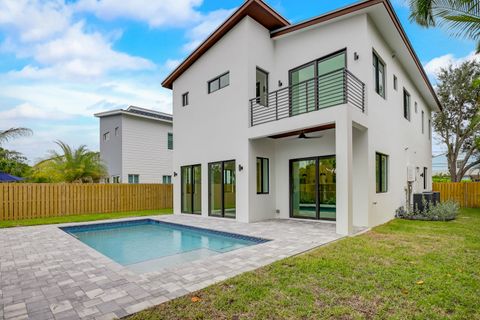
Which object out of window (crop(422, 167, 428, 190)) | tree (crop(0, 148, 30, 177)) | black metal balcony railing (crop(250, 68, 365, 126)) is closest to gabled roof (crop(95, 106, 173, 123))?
tree (crop(0, 148, 30, 177))

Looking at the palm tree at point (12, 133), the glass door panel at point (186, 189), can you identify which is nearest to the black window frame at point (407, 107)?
the glass door panel at point (186, 189)

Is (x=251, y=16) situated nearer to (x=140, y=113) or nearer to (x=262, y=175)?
(x=262, y=175)

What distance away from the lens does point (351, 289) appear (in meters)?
3.95

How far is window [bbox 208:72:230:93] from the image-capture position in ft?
A: 38.2

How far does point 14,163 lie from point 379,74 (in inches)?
944

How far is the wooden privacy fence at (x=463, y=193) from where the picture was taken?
648 inches

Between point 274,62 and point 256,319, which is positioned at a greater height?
point 274,62

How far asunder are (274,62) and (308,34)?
5.57 ft

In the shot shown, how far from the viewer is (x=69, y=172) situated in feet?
51.1

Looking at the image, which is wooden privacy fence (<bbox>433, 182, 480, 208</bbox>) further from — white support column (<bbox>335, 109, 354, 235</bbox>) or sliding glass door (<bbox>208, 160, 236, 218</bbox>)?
sliding glass door (<bbox>208, 160, 236, 218</bbox>)

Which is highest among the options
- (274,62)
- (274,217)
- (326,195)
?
(274,62)

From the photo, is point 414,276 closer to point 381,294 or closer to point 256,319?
point 381,294

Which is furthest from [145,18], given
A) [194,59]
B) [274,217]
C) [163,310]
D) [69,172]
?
[163,310]

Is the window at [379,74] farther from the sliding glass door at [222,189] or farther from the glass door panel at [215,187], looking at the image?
the glass door panel at [215,187]
